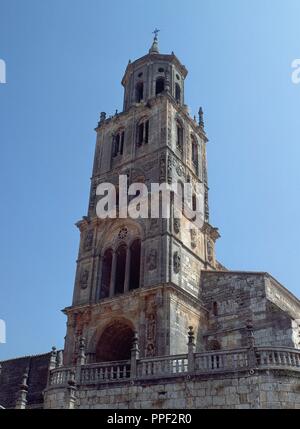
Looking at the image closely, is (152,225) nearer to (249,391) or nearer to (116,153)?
(116,153)

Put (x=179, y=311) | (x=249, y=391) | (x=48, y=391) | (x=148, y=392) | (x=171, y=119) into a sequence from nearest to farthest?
(x=249, y=391) < (x=148, y=392) < (x=48, y=391) < (x=179, y=311) < (x=171, y=119)

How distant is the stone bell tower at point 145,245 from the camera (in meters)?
23.3

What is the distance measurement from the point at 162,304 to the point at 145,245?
3.76m

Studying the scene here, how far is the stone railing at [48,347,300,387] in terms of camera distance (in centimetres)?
1599

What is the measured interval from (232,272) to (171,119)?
401 inches

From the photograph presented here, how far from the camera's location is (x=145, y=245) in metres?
25.4

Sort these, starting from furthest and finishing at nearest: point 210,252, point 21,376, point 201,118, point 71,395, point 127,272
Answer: point 201,118 → point 210,252 → point 21,376 → point 127,272 → point 71,395

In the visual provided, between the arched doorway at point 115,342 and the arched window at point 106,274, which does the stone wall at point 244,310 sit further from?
the arched window at point 106,274

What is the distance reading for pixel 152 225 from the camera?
1013 inches

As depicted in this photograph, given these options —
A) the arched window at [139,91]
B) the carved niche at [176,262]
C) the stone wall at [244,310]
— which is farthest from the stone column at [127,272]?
the arched window at [139,91]

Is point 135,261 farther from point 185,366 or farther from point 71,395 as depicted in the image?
point 185,366

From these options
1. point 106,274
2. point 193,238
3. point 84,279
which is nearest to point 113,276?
point 106,274

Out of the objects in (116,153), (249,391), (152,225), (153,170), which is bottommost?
(249,391)
